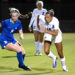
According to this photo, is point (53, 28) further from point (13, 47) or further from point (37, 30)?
point (37, 30)

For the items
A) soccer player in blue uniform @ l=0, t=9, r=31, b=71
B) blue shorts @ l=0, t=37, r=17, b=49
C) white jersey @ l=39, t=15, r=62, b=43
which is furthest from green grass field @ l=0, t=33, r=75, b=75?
white jersey @ l=39, t=15, r=62, b=43

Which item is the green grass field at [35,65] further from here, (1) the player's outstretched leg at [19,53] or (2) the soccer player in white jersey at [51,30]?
(2) the soccer player in white jersey at [51,30]

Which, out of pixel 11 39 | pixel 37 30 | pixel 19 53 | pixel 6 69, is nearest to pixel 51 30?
pixel 19 53

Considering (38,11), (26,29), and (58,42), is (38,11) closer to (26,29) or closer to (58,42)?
(58,42)

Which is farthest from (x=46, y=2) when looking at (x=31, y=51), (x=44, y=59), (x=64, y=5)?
(x=44, y=59)

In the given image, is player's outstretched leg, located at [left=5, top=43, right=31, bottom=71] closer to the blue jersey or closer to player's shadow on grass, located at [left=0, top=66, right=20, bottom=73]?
the blue jersey

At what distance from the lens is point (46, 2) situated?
89.8 ft

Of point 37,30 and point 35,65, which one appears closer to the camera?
point 35,65

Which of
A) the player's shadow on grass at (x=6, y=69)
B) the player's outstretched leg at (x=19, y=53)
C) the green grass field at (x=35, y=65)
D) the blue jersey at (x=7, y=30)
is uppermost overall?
the blue jersey at (x=7, y=30)

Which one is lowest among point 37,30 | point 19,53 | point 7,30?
point 19,53

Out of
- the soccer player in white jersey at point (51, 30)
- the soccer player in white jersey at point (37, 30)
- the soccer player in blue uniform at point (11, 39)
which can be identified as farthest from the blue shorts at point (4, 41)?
the soccer player in white jersey at point (37, 30)

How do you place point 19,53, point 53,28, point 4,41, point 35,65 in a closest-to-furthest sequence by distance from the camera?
point 53,28, point 19,53, point 4,41, point 35,65

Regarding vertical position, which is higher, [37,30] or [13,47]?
[37,30]

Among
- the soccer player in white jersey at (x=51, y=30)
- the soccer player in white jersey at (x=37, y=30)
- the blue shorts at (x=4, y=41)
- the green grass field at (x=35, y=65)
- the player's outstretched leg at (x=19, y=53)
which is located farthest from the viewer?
the soccer player in white jersey at (x=37, y=30)
